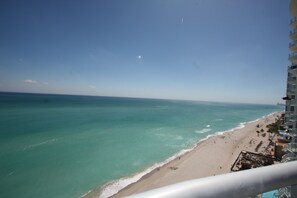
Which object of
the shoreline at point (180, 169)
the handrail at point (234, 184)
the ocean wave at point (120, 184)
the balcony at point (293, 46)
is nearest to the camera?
the handrail at point (234, 184)

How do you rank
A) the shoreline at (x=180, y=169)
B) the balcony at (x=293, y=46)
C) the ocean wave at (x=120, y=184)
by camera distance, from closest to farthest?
the balcony at (x=293, y=46) → the ocean wave at (x=120, y=184) → the shoreline at (x=180, y=169)

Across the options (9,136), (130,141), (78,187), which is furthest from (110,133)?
(78,187)

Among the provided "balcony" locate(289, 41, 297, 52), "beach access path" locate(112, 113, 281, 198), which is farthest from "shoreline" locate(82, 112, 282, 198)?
"balcony" locate(289, 41, 297, 52)

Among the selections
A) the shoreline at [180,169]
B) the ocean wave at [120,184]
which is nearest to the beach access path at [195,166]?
the shoreline at [180,169]

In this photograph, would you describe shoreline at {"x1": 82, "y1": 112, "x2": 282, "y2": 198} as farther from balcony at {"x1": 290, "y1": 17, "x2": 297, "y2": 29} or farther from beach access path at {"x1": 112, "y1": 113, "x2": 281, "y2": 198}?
balcony at {"x1": 290, "y1": 17, "x2": 297, "y2": 29}

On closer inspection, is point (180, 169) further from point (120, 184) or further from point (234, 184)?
point (234, 184)

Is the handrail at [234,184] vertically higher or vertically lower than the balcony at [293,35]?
lower

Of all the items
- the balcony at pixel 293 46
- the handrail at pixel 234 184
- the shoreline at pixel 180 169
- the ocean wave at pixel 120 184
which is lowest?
the ocean wave at pixel 120 184

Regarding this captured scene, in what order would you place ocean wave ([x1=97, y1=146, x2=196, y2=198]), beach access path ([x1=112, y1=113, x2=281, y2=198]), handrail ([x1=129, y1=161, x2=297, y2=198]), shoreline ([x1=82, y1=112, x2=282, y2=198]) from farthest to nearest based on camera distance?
beach access path ([x1=112, y1=113, x2=281, y2=198]), shoreline ([x1=82, y1=112, x2=282, y2=198]), ocean wave ([x1=97, y1=146, x2=196, y2=198]), handrail ([x1=129, y1=161, x2=297, y2=198])

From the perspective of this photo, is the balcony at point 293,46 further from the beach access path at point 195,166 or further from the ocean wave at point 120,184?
the ocean wave at point 120,184
